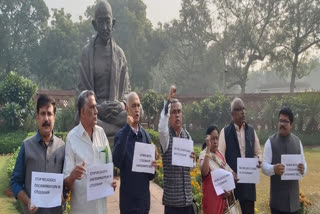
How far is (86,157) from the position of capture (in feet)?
8.65

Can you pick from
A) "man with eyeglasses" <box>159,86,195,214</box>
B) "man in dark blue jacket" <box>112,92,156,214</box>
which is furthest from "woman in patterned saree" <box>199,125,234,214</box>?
"man in dark blue jacket" <box>112,92,156,214</box>

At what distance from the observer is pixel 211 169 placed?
10.8ft

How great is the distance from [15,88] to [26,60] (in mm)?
20622

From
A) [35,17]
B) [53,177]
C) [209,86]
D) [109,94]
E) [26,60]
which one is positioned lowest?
[53,177]

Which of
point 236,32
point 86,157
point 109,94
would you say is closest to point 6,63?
point 236,32

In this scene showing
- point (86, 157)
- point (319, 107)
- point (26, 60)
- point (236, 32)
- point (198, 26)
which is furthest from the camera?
point (26, 60)

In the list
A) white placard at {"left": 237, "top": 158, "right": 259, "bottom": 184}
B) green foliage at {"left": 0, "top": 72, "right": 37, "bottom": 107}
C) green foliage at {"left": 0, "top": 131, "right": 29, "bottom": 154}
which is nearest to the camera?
white placard at {"left": 237, "top": 158, "right": 259, "bottom": 184}

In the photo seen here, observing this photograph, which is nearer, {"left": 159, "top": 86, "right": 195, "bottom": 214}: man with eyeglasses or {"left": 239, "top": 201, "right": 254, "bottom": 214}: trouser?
{"left": 159, "top": 86, "right": 195, "bottom": 214}: man with eyeglasses

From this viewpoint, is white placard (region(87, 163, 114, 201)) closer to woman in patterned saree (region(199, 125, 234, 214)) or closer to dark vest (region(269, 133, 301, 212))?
woman in patterned saree (region(199, 125, 234, 214))

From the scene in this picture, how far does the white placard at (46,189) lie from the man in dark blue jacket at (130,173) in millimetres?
633

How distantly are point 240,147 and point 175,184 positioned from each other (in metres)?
0.93

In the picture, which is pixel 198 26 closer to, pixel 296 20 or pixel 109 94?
pixel 296 20

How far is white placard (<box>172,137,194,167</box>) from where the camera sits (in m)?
3.16

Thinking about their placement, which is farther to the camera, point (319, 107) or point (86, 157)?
point (319, 107)
